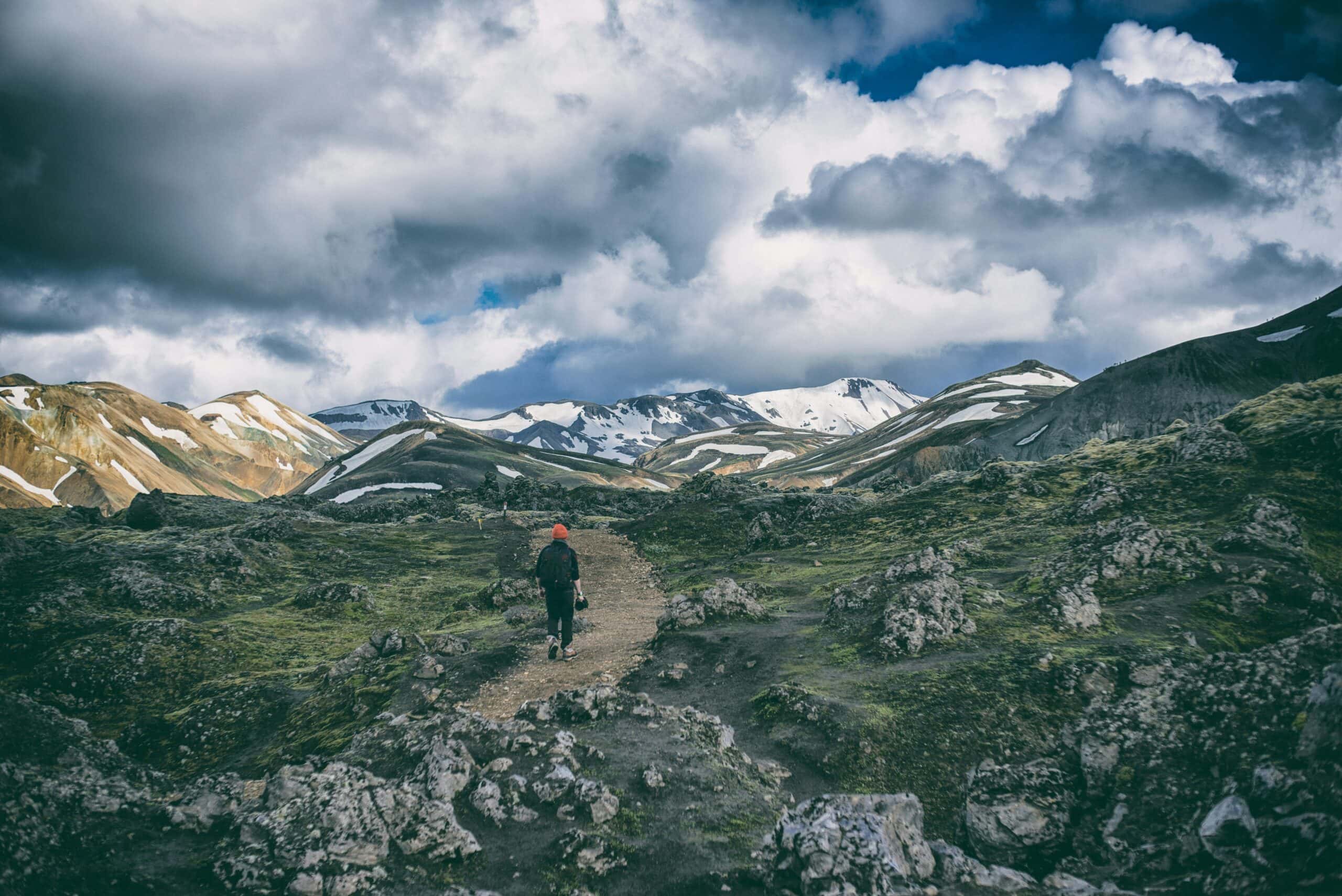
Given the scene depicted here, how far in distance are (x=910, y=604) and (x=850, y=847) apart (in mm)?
11161

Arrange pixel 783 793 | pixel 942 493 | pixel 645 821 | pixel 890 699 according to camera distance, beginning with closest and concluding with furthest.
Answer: pixel 645 821
pixel 783 793
pixel 890 699
pixel 942 493

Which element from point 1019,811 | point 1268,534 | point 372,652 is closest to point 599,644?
point 372,652

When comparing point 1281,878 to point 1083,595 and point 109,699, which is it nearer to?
point 1083,595

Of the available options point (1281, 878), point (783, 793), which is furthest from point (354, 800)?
point (1281, 878)

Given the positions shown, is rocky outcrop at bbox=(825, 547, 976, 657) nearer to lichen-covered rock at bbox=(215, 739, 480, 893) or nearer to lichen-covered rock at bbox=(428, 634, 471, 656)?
lichen-covered rock at bbox=(215, 739, 480, 893)

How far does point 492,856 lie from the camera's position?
9039mm

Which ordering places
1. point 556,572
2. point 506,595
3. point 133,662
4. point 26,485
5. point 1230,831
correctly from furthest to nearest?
1. point 26,485
2. point 506,595
3. point 556,572
4. point 133,662
5. point 1230,831

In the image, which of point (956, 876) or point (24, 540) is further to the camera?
point (24, 540)

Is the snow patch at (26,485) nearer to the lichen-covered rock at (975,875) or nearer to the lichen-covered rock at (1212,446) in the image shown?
the lichen-covered rock at (975,875)

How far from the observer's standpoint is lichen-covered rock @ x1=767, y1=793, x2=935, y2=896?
25.5ft

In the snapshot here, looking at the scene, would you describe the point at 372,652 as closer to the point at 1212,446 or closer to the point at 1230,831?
the point at 1230,831

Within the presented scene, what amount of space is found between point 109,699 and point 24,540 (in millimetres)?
18412

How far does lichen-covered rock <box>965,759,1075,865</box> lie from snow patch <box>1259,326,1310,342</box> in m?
145

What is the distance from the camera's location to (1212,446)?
2919 centimetres
